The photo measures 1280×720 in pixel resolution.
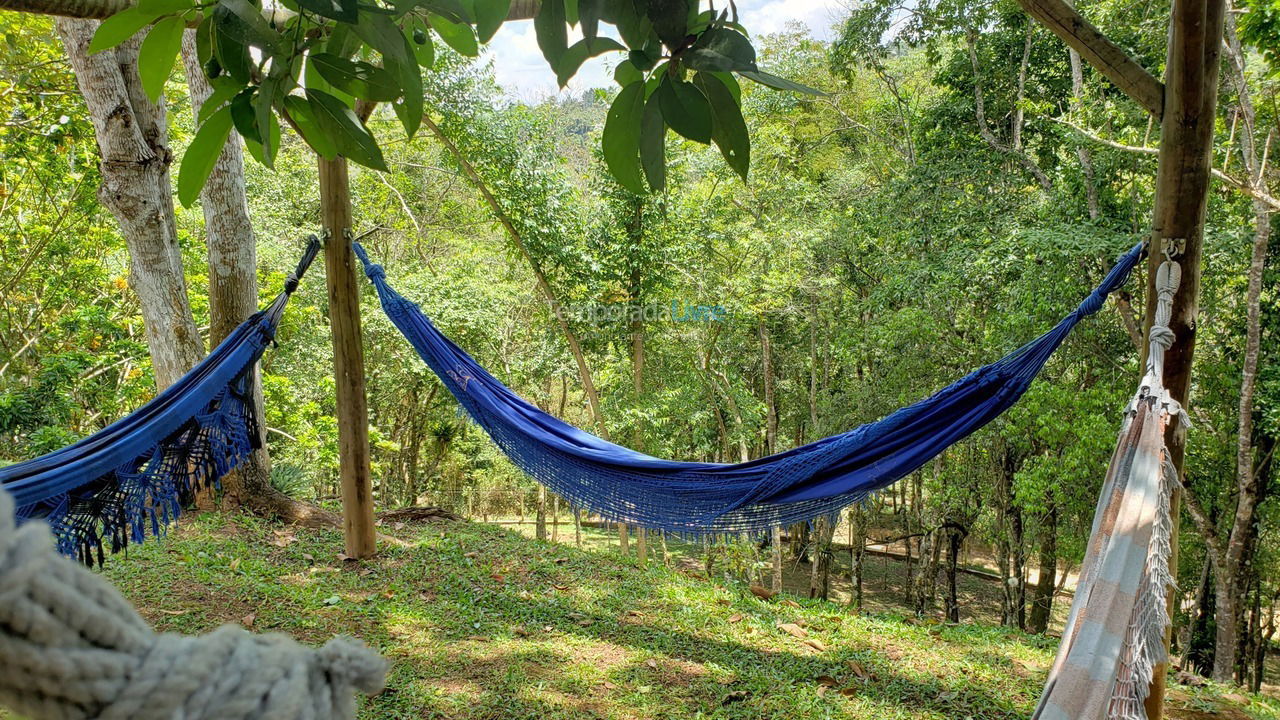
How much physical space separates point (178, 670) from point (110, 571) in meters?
2.84

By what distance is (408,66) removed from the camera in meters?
0.57

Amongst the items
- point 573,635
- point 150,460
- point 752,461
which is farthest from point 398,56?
point 573,635

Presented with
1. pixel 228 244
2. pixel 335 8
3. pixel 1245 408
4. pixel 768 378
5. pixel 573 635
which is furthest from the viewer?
pixel 768 378

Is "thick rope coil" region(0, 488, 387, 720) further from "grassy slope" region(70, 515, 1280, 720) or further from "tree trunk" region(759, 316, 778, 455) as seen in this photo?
"tree trunk" region(759, 316, 778, 455)

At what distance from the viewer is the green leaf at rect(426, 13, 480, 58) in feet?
2.13

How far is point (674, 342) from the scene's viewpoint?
7520mm

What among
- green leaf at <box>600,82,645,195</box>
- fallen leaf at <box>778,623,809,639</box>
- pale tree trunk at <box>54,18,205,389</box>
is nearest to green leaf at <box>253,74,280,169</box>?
green leaf at <box>600,82,645,195</box>

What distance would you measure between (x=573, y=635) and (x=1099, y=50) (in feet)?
6.68

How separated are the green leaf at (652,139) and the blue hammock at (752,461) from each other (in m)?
1.24

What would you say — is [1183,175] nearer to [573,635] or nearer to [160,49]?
[160,49]

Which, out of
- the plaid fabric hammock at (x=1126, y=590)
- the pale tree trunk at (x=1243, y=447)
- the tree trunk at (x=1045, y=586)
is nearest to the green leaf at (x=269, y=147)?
the plaid fabric hammock at (x=1126, y=590)

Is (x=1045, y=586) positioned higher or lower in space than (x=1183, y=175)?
lower

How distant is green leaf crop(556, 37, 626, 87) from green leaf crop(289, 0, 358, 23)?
15 centimetres

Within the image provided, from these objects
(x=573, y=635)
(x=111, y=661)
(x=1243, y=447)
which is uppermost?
(x=1243, y=447)
